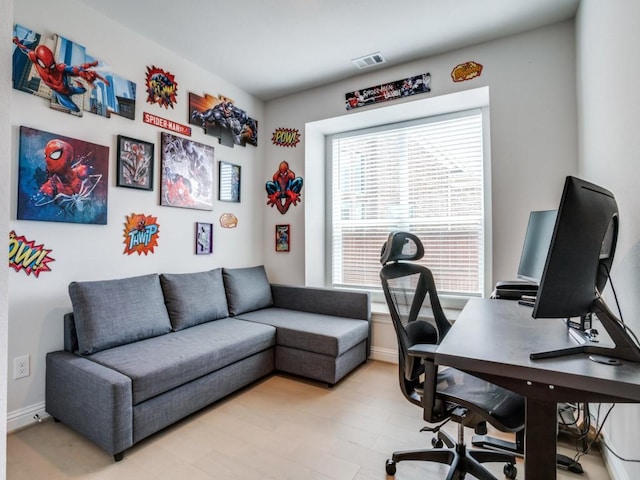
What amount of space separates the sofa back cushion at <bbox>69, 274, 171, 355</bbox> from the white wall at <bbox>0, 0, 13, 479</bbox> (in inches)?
42.9

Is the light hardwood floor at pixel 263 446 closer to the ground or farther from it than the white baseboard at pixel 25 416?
closer to the ground

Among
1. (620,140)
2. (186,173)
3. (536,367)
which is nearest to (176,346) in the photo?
(186,173)

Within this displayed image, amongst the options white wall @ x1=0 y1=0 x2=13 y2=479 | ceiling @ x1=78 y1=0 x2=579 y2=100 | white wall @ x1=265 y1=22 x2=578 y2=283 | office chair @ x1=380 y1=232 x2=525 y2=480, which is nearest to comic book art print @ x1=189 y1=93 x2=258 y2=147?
ceiling @ x1=78 y1=0 x2=579 y2=100

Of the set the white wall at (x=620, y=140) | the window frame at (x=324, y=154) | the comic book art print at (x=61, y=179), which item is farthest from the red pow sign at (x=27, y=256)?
the white wall at (x=620, y=140)

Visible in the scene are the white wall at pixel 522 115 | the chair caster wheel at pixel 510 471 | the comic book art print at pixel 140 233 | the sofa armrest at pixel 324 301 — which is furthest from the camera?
the sofa armrest at pixel 324 301

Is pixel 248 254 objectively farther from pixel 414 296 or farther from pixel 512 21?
pixel 512 21

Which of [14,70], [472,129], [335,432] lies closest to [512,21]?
[472,129]

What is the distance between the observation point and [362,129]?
3715 millimetres

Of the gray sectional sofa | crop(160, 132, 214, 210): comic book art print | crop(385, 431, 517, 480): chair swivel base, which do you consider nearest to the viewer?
crop(385, 431, 517, 480): chair swivel base

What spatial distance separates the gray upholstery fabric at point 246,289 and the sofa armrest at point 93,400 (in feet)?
4.28

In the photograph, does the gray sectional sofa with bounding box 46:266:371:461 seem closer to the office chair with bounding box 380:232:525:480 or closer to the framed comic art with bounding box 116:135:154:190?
the framed comic art with bounding box 116:135:154:190

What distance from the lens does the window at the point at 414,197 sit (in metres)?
3.11

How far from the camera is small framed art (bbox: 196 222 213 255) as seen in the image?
3127 millimetres

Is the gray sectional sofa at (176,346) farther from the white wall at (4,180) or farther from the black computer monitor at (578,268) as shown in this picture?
the black computer monitor at (578,268)
